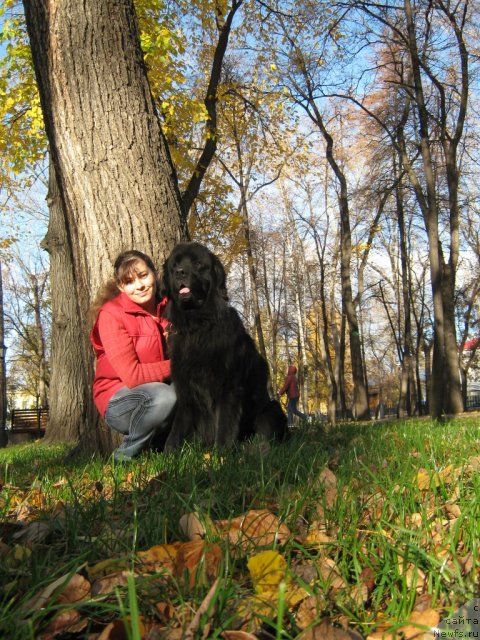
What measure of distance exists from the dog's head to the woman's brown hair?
0.57ft

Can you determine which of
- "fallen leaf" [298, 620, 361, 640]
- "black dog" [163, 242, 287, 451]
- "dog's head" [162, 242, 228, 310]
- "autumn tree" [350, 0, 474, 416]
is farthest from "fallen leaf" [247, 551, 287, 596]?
"autumn tree" [350, 0, 474, 416]

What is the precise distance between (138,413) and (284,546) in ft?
9.57

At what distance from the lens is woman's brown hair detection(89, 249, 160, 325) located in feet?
14.9

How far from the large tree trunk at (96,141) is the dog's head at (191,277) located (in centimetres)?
47

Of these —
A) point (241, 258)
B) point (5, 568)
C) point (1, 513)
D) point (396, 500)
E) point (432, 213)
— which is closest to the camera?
point (5, 568)

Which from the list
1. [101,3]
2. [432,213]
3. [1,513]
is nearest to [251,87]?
[432,213]

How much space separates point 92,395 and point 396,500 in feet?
12.0

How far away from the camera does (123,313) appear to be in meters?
4.53

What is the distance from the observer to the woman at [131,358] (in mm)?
4395

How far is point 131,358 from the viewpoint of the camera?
445 cm

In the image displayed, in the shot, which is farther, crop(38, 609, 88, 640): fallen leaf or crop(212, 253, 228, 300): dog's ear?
crop(212, 253, 228, 300): dog's ear

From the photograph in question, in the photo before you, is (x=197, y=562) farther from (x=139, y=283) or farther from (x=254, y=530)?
(x=139, y=283)

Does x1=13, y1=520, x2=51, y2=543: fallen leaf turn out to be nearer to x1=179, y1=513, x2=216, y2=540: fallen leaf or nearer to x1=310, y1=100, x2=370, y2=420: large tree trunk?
x1=179, y1=513, x2=216, y2=540: fallen leaf

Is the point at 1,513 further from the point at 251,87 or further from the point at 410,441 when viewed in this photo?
the point at 251,87
